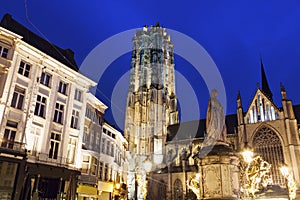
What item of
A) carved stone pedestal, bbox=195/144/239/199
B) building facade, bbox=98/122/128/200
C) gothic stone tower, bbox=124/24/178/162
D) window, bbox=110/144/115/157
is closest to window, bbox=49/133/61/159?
building facade, bbox=98/122/128/200

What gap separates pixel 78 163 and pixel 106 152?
5.45m

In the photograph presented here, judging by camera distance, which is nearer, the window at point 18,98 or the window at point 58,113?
the window at point 18,98

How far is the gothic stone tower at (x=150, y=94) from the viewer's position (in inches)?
1996

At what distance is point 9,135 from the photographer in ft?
46.3

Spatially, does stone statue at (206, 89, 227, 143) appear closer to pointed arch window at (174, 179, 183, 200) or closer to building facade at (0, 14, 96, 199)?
building facade at (0, 14, 96, 199)

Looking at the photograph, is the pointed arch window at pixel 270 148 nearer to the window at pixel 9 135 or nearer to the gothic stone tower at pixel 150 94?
the gothic stone tower at pixel 150 94

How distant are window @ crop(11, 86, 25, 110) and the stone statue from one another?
38.3 feet

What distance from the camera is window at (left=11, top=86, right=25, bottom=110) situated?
1493 cm

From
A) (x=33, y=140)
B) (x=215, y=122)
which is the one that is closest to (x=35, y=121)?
(x=33, y=140)

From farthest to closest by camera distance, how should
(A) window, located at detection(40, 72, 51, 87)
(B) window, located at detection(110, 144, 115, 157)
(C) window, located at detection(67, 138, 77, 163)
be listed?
(B) window, located at detection(110, 144, 115, 157), (C) window, located at detection(67, 138, 77, 163), (A) window, located at detection(40, 72, 51, 87)

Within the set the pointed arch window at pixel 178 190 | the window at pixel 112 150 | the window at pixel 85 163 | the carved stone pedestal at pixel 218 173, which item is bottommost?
the pointed arch window at pixel 178 190

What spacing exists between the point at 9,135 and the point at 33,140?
4.87 ft

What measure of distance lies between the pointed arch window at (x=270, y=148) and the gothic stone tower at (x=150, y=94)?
1878 centimetres

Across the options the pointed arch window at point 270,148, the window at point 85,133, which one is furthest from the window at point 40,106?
the pointed arch window at point 270,148
